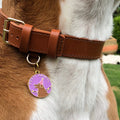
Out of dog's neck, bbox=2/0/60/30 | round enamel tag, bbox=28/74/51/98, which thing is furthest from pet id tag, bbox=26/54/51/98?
dog's neck, bbox=2/0/60/30

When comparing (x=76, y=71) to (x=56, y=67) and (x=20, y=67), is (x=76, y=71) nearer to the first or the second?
(x=56, y=67)

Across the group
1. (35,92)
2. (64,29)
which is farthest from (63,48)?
(35,92)

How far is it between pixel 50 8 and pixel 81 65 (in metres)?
0.26

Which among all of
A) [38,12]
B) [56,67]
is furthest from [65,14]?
[56,67]

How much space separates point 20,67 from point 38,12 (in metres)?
0.23

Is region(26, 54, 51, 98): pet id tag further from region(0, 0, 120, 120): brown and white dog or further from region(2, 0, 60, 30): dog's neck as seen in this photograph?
region(2, 0, 60, 30): dog's neck

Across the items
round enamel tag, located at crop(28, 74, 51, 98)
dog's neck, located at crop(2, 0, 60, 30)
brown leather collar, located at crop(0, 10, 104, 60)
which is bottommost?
round enamel tag, located at crop(28, 74, 51, 98)

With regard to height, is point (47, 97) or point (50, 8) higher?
point (50, 8)

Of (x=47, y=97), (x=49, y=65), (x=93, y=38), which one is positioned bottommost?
(x=47, y=97)

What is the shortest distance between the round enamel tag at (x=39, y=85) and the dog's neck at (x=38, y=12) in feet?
0.65

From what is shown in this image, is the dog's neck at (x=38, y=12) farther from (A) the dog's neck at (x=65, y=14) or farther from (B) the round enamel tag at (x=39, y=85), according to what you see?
(B) the round enamel tag at (x=39, y=85)

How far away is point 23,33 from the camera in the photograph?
82 cm

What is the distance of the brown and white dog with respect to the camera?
2.80 feet

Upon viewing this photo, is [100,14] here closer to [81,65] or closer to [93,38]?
[93,38]
